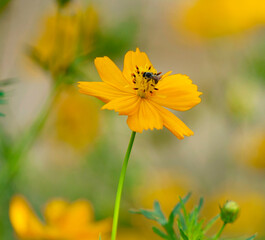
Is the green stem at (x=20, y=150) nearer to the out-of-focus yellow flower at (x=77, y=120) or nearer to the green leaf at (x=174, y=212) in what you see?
the green leaf at (x=174, y=212)

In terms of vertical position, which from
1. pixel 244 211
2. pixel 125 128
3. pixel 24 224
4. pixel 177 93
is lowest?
pixel 24 224

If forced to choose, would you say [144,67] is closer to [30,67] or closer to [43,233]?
[43,233]

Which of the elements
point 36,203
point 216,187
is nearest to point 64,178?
point 36,203

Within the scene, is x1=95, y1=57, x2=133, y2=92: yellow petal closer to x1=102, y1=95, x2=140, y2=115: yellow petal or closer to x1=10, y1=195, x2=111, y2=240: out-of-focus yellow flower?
x1=102, y1=95, x2=140, y2=115: yellow petal

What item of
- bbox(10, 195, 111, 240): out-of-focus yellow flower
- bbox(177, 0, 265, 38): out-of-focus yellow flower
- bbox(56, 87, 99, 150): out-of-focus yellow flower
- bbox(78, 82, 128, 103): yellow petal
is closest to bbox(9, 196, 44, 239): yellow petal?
bbox(10, 195, 111, 240): out-of-focus yellow flower

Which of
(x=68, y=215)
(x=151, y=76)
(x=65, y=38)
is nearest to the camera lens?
(x=151, y=76)

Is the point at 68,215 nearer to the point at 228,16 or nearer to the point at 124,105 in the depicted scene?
the point at 124,105

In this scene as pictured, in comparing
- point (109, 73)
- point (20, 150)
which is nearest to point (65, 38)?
point (20, 150)

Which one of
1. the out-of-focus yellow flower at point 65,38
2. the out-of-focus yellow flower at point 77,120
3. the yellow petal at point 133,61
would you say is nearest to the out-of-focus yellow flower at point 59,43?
the out-of-focus yellow flower at point 65,38
